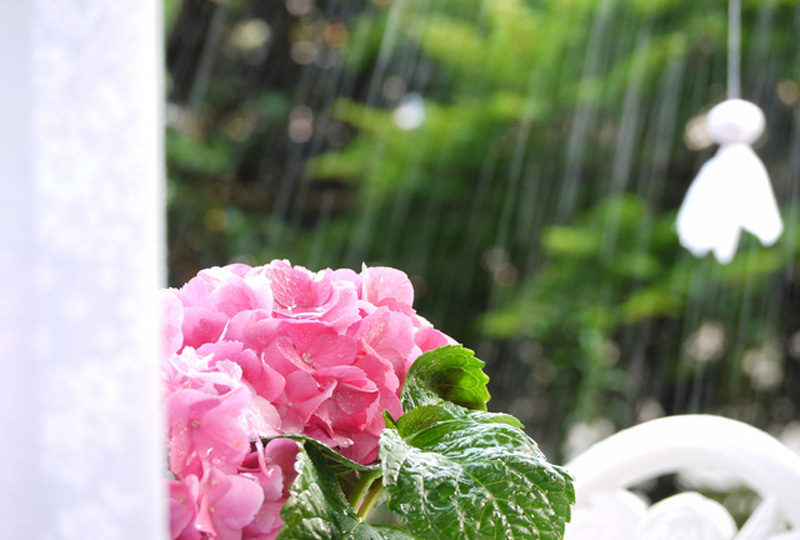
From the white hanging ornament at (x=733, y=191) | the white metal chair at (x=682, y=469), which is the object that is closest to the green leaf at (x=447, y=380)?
the white metal chair at (x=682, y=469)

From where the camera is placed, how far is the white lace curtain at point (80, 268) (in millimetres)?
265

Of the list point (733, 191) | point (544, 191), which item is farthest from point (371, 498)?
point (544, 191)

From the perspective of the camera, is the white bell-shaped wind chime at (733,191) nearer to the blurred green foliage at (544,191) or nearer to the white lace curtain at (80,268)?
the white lace curtain at (80,268)

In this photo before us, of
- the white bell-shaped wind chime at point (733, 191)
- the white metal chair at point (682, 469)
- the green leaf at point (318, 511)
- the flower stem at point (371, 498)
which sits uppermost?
the white bell-shaped wind chime at point (733, 191)

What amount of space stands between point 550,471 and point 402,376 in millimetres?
95

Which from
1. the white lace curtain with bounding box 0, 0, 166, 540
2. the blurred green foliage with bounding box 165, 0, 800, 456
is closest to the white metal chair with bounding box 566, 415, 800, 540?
the white lace curtain with bounding box 0, 0, 166, 540

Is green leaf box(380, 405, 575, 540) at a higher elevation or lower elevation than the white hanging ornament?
lower

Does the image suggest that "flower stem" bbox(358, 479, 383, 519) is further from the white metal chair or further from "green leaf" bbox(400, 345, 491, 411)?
the white metal chair

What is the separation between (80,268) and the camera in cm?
27

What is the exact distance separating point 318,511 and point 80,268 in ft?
0.39

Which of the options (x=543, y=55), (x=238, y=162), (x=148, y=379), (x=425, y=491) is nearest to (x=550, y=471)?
(x=425, y=491)

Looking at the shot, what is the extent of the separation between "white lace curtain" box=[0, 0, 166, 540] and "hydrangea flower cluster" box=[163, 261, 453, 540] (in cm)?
3

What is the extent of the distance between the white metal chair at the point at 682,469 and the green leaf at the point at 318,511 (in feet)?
1.23

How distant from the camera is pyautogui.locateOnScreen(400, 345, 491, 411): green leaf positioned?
0.39m
